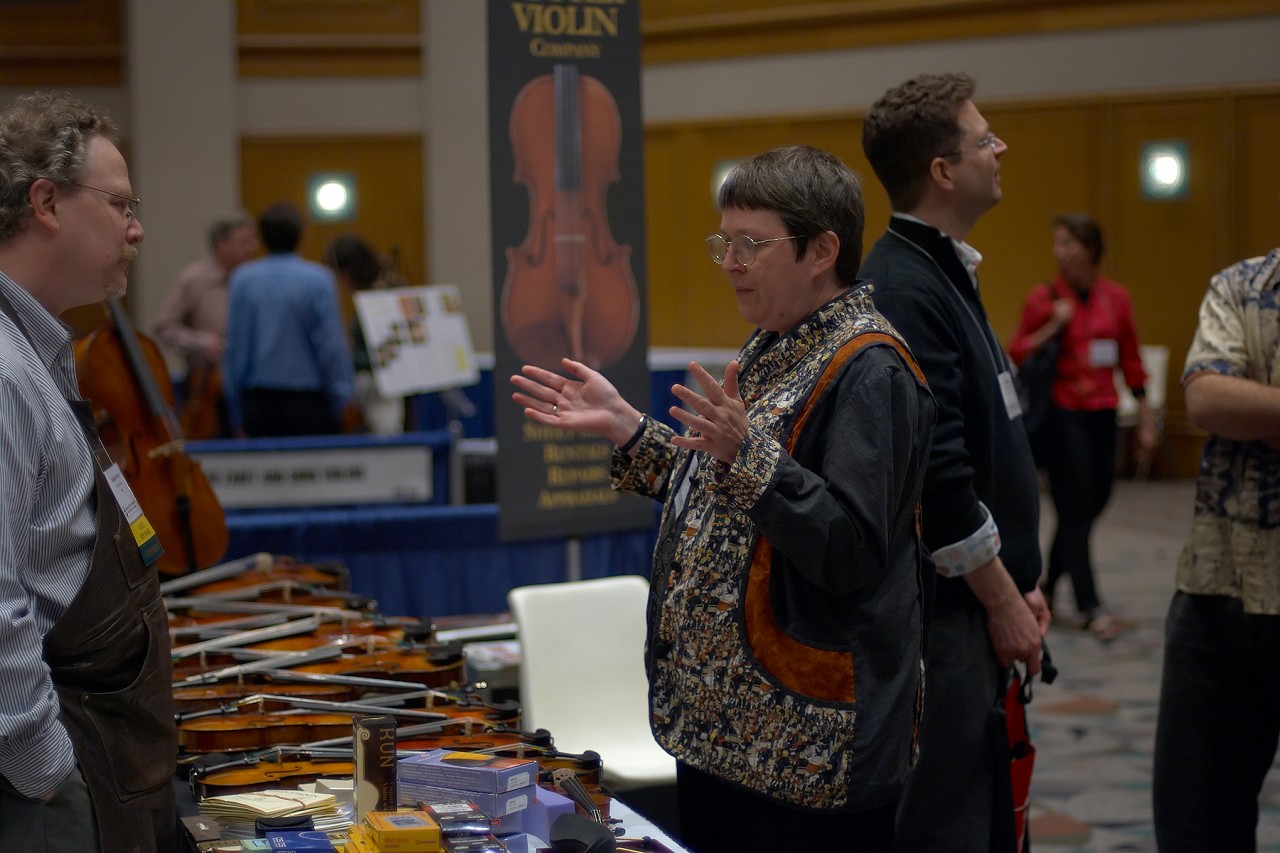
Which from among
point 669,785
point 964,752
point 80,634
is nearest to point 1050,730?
point 669,785

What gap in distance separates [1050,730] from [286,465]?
3.27 m

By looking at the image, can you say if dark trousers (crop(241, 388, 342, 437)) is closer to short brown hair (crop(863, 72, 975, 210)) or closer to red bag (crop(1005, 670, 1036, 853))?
short brown hair (crop(863, 72, 975, 210))

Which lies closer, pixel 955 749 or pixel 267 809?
pixel 267 809

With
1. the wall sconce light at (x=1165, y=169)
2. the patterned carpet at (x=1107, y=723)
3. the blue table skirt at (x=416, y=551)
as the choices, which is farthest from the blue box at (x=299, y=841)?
the wall sconce light at (x=1165, y=169)

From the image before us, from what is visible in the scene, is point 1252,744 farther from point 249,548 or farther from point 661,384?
point 661,384

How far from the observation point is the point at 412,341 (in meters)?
6.88

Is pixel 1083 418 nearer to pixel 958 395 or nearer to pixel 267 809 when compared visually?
pixel 958 395

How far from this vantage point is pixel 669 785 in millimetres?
3205

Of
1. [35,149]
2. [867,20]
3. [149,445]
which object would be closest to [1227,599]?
[35,149]

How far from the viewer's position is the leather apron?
66.6 inches

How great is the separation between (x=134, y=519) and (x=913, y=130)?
59.4 inches

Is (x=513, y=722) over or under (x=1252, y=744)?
over

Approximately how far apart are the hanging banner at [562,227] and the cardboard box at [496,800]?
191 centimetres

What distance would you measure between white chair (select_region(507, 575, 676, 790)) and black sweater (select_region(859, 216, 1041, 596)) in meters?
1.14
